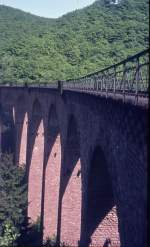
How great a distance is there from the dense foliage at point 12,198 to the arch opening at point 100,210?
7.54 metres

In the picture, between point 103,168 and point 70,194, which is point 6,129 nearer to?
point 70,194

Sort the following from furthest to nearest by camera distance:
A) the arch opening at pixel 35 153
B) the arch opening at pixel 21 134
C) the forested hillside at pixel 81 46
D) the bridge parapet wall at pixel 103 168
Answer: the forested hillside at pixel 81 46 → the arch opening at pixel 21 134 → the arch opening at pixel 35 153 → the bridge parapet wall at pixel 103 168

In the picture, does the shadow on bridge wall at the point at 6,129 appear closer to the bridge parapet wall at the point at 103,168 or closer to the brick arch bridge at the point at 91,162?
the brick arch bridge at the point at 91,162

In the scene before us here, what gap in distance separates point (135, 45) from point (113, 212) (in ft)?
145

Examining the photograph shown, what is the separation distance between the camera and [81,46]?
60281 mm

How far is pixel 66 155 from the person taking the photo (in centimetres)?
1869

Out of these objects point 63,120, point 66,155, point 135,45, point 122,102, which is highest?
point 135,45

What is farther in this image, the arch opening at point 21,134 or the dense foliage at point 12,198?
the arch opening at point 21,134

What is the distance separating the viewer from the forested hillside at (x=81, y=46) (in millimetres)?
55344

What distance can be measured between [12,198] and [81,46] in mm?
37164

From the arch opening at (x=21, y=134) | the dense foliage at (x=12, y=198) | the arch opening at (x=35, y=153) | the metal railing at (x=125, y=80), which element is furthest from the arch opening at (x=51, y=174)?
the arch opening at (x=21, y=134)

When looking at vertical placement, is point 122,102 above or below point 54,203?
above

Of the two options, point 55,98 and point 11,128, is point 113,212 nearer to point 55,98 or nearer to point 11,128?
point 55,98

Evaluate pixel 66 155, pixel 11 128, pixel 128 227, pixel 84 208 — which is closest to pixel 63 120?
pixel 66 155
